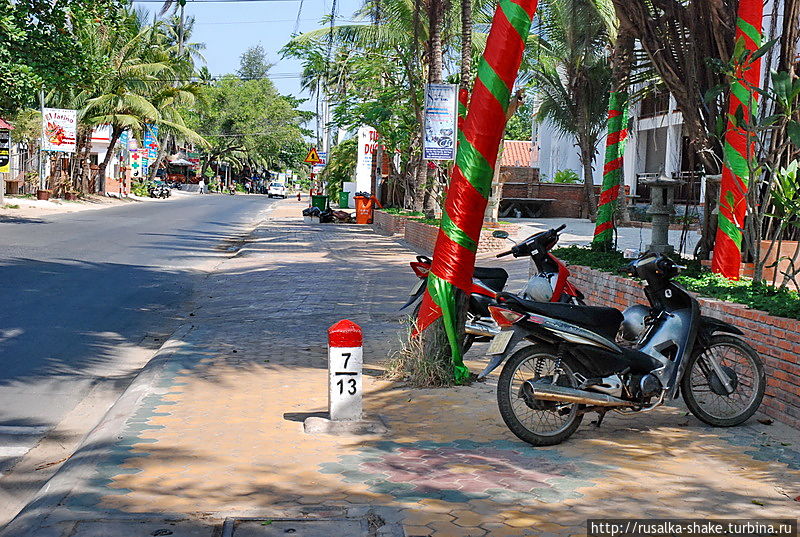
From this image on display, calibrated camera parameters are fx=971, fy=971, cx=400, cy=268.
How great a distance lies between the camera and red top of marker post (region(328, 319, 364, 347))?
6.79 meters

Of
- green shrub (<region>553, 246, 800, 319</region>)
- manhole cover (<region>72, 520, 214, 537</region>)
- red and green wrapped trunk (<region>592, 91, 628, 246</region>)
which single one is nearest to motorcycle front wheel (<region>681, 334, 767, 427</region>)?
green shrub (<region>553, 246, 800, 319</region>)

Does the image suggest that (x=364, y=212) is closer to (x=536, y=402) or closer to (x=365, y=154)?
(x=365, y=154)

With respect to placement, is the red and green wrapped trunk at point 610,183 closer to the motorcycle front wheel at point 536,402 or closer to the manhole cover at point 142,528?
the motorcycle front wheel at point 536,402

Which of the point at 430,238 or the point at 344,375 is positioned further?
the point at 430,238

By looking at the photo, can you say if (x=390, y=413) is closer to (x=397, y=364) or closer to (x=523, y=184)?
(x=397, y=364)

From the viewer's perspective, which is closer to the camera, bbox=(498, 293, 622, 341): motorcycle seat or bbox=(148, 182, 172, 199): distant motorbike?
bbox=(498, 293, 622, 341): motorcycle seat

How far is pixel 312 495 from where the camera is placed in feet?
17.3

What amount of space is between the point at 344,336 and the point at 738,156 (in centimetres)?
436

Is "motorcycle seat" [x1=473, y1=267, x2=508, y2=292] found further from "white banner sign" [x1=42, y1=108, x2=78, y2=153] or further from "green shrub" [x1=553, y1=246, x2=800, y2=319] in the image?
"white banner sign" [x1=42, y1=108, x2=78, y2=153]

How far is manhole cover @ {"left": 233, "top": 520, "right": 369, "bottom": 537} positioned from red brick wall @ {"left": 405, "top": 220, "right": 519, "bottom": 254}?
16.5m

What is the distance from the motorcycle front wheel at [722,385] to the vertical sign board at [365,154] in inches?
1380

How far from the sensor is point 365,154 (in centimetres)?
4322

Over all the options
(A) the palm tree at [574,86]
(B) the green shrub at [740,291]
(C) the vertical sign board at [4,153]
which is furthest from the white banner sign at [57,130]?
(B) the green shrub at [740,291]

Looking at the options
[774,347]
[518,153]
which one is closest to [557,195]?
[518,153]
